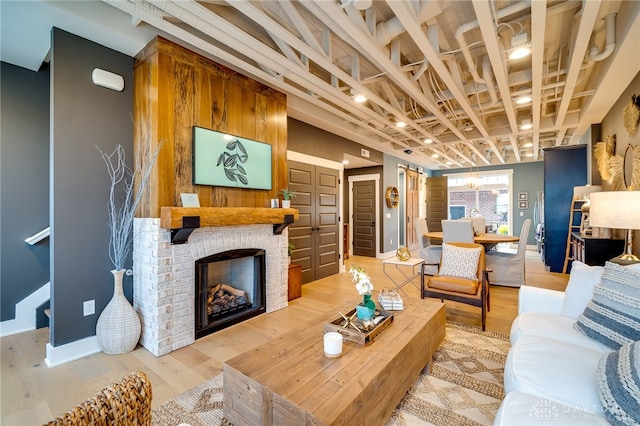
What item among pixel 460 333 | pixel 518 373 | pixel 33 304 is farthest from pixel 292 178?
pixel 518 373

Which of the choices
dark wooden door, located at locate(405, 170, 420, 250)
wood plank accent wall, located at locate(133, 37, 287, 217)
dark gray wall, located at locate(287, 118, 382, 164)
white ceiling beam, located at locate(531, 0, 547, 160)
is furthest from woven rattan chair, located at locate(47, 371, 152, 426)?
dark wooden door, located at locate(405, 170, 420, 250)

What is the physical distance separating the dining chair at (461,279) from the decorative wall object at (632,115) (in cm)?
209

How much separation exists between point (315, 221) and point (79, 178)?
3.29m

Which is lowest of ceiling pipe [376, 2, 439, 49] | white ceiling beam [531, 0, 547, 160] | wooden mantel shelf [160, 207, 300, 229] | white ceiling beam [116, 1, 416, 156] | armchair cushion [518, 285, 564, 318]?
armchair cushion [518, 285, 564, 318]

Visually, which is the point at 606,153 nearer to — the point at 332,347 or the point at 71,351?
the point at 332,347

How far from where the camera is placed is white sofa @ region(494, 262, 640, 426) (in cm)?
112

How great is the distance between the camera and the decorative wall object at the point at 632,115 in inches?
119

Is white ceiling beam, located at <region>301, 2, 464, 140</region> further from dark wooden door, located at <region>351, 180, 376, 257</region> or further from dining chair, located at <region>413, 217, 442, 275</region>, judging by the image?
dark wooden door, located at <region>351, 180, 376, 257</region>

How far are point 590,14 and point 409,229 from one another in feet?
22.4

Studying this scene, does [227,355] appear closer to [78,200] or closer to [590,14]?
[78,200]

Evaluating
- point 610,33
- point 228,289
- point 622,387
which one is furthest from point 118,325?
point 610,33

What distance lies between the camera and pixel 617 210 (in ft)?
7.25

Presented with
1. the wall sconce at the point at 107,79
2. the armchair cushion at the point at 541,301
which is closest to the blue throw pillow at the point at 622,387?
the armchair cushion at the point at 541,301

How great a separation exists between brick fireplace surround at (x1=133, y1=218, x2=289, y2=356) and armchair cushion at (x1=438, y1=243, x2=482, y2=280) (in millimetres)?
2618
